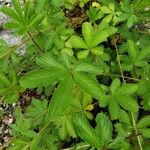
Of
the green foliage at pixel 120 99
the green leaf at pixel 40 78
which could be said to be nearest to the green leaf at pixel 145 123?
the green foliage at pixel 120 99

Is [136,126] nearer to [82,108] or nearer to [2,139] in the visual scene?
[82,108]

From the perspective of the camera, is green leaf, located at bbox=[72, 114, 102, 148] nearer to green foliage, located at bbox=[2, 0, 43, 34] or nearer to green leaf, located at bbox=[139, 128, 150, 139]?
green leaf, located at bbox=[139, 128, 150, 139]

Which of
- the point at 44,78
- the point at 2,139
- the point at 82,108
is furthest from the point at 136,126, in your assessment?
the point at 2,139

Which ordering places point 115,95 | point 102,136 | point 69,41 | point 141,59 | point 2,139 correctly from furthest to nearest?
point 2,139 < point 69,41 < point 141,59 < point 115,95 < point 102,136

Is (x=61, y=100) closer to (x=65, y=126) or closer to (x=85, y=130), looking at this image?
(x=85, y=130)

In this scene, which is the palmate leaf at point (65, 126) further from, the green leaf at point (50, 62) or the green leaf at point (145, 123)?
the green leaf at point (50, 62)

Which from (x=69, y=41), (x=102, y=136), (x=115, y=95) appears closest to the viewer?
(x=102, y=136)

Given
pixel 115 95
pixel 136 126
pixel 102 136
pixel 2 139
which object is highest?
pixel 102 136
